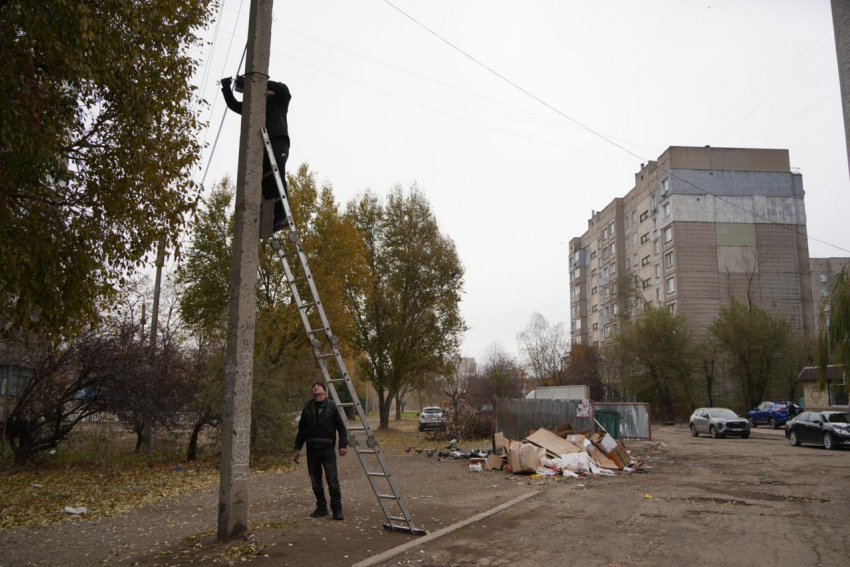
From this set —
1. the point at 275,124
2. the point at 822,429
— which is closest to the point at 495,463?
the point at 275,124

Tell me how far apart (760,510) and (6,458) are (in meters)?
16.1

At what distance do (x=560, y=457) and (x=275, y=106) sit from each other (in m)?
11.4

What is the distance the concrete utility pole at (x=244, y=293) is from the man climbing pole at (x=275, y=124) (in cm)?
27

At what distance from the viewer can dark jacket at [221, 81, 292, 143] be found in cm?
795

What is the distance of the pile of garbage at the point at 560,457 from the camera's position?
15413mm

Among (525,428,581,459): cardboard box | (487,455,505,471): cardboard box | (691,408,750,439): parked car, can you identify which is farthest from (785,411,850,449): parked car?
(487,455,505,471): cardboard box

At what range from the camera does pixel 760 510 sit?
33.6 feet

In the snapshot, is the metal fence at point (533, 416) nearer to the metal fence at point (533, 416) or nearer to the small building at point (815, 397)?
the metal fence at point (533, 416)

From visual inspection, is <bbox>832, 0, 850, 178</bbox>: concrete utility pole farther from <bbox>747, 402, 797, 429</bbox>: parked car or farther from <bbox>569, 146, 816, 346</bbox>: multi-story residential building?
<bbox>569, 146, 816, 346</bbox>: multi-story residential building

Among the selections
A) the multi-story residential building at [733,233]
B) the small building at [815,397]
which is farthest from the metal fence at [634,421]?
the multi-story residential building at [733,233]

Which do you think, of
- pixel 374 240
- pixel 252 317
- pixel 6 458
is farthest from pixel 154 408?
pixel 374 240

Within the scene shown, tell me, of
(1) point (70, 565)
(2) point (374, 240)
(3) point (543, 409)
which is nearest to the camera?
(1) point (70, 565)

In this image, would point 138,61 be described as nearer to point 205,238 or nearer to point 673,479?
point 673,479

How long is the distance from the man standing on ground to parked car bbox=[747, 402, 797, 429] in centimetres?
3786
